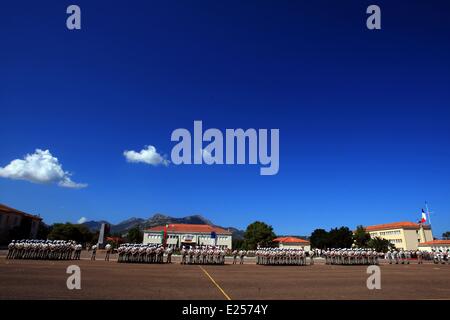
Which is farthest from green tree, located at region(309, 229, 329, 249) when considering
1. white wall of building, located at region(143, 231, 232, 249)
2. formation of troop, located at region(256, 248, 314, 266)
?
formation of troop, located at region(256, 248, 314, 266)

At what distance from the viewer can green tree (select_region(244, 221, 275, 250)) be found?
291 feet

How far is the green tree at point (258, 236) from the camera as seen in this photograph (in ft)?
291

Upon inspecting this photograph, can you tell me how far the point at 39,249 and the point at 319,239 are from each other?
91428 millimetres

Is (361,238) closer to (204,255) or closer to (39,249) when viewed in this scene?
(204,255)

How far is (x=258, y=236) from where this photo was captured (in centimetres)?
8862

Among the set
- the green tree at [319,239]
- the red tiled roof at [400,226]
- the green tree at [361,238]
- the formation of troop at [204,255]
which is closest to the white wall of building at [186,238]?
the green tree at [319,239]

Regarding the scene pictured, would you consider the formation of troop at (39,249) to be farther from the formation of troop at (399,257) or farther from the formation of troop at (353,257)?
the formation of troop at (399,257)

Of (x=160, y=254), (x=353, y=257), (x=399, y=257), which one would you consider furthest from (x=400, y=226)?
(x=160, y=254)

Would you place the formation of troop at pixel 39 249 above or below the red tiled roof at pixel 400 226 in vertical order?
below

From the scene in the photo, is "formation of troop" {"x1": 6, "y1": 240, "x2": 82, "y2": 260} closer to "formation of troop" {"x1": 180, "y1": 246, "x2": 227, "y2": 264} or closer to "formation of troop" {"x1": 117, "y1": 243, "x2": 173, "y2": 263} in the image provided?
"formation of troop" {"x1": 117, "y1": 243, "x2": 173, "y2": 263}

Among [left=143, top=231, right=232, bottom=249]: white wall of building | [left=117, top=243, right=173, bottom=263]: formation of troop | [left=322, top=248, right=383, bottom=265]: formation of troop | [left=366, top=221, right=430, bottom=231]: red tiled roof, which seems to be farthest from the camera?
[left=366, top=221, right=430, bottom=231]: red tiled roof

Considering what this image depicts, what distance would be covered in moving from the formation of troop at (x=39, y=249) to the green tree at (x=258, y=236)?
219ft

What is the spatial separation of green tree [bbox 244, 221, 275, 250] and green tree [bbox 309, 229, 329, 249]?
66.1 feet
